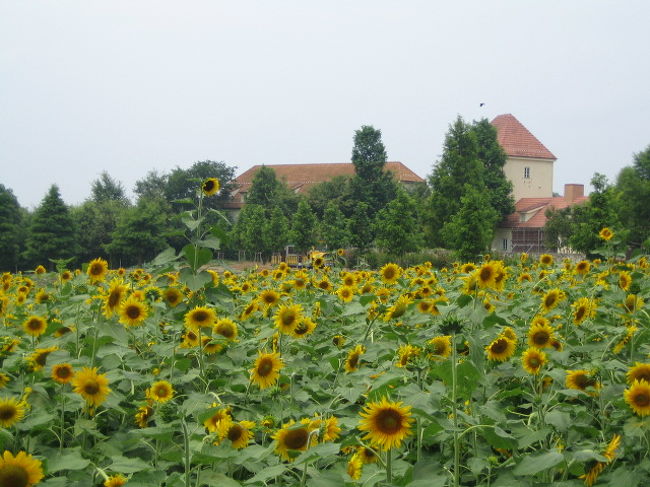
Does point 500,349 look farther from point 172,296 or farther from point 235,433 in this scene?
point 172,296

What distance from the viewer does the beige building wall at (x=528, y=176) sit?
53844mm

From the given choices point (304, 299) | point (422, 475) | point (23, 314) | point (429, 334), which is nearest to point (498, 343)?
point (429, 334)

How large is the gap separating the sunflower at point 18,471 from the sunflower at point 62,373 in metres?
0.87

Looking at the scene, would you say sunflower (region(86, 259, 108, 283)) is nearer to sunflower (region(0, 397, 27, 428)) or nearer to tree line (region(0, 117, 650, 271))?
sunflower (region(0, 397, 27, 428))

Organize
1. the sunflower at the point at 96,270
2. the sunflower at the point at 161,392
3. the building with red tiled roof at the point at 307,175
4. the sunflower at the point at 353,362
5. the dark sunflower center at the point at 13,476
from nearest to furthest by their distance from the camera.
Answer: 1. the dark sunflower center at the point at 13,476
2. the sunflower at the point at 161,392
3. the sunflower at the point at 353,362
4. the sunflower at the point at 96,270
5. the building with red tiled roof at the point at 307,175

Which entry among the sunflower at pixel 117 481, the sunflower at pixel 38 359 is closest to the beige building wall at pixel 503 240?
the sunflower at pixel 38 359

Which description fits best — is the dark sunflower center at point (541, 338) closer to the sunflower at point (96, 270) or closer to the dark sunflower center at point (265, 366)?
the dark sunflower center at point (265, 366)

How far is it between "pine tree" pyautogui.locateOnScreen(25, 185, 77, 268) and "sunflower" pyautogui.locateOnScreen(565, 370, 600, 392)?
39.6 m

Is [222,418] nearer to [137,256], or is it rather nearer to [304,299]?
[304,299]

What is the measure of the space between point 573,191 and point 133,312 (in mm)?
54911

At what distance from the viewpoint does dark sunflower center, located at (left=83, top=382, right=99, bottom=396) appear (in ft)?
6.79

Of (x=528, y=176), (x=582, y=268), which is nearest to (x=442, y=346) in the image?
(x=582, y=268)

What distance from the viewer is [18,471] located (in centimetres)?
133

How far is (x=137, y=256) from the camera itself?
4522cm
